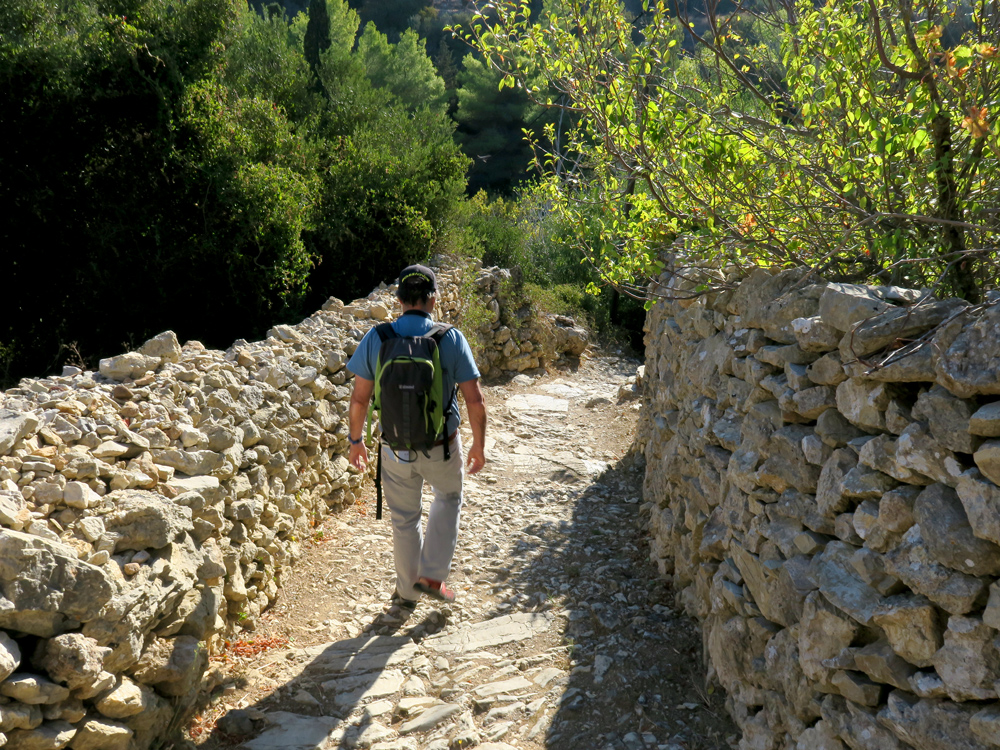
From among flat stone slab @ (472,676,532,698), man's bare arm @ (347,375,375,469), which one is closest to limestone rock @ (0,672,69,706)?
man's bare arm @ (347,375,375,469)

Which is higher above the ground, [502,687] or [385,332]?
[385,332]

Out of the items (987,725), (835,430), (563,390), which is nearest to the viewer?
(987,725)

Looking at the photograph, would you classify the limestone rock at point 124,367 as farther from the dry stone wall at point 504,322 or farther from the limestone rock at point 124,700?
the dry stone wall at point 504,322

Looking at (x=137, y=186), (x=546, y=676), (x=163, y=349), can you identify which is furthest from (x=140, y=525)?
(x=137, y=186)

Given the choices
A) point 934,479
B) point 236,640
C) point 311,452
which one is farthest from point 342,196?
point 934,479

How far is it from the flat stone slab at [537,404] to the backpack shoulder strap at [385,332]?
17.7ft

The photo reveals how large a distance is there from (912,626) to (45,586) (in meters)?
2.88

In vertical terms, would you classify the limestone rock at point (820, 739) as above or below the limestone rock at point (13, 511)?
below

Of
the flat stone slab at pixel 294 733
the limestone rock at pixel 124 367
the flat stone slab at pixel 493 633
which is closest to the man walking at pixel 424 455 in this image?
the flat stone slab at pixel 493 633

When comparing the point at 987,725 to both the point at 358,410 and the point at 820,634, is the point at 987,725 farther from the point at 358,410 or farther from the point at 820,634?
the point at 358,410

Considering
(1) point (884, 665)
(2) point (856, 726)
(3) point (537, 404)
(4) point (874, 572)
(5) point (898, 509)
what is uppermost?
(5) point (898, 509)

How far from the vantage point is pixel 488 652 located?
3.85m

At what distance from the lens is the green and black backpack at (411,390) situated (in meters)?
3.62

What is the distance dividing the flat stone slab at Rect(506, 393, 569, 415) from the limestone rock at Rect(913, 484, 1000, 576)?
7203 millimetres
